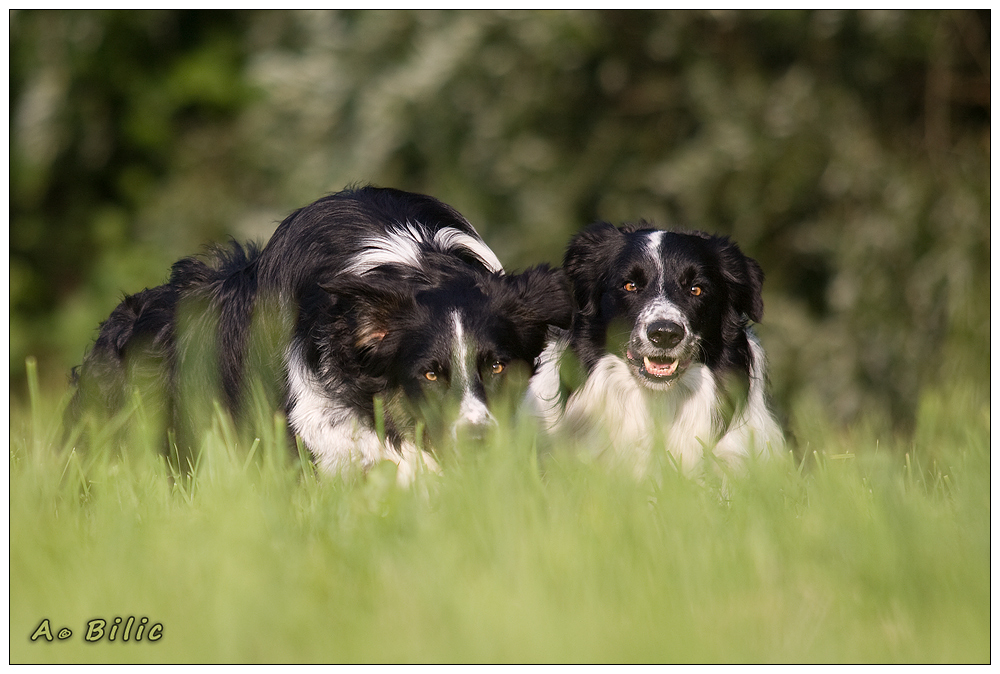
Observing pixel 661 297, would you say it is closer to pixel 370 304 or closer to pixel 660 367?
pixel 660 367

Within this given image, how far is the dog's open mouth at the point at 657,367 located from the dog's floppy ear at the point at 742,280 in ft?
1.33

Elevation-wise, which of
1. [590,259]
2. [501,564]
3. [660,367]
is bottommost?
[501,564]

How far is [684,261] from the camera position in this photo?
13.4 feet

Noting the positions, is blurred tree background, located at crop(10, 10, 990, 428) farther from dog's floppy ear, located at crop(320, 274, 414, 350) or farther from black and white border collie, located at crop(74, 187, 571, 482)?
dog's floppy ear, located at crop(320, 274, 414, 350)

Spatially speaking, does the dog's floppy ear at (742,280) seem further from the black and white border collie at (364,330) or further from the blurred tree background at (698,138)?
the blurred tree background at (698,138)

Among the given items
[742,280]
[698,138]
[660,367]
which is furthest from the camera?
[698,138]

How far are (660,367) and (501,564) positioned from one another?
1.66 meters

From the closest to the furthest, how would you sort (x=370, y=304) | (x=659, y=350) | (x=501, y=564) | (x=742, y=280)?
(x=501, y=564) → (x=370, y=304) → (x=659, y=350) → (x=742, y=280)

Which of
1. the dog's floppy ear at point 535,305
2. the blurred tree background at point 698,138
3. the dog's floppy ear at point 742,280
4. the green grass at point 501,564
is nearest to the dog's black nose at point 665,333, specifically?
the dog's floppy ear at point 535,305

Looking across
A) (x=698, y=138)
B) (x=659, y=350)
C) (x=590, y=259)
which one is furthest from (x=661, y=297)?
(x=698, y=138)

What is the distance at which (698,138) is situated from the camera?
7.27 metres

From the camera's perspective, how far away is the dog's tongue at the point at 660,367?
4.09 meters

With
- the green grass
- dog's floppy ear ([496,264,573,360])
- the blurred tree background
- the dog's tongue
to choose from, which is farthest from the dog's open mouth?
the blurred tree background

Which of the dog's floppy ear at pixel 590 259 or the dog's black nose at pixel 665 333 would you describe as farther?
the dog's floppy ear at pixel 590 259
